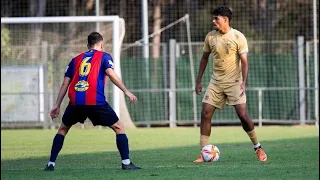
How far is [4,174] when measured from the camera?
1197cm

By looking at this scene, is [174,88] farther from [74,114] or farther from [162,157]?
[74,114]

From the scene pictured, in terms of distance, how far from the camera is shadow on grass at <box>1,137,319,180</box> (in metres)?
11.4

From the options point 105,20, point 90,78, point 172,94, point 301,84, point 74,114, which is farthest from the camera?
point 172,94

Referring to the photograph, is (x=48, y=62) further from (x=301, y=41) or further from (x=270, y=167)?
(x=270, y=167)

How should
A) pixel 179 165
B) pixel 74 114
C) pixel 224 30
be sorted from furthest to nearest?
pixel 224 30 → pixel 179 165 → pixel 74 114

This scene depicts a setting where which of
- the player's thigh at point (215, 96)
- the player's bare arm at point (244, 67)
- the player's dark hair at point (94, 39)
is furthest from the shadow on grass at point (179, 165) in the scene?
the player's dark hair at point (94, 39)

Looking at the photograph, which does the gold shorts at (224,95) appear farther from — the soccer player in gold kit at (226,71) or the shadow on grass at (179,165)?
the shadow on grass at (179,165)

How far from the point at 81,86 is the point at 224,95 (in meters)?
2.65

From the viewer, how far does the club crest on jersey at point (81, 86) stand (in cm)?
1227

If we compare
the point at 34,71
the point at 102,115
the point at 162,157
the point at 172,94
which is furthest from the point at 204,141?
the point at 34,71

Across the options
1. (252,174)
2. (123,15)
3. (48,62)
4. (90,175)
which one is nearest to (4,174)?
(90,175)

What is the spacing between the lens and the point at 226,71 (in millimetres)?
13992

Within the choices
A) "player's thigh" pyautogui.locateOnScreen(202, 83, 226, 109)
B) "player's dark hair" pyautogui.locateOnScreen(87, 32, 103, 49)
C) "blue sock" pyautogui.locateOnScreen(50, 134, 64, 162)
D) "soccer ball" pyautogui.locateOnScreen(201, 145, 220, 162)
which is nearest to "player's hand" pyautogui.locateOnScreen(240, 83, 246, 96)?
"player's thigh" pyautogui.locateOnScreen(202, 83, 226, 109)

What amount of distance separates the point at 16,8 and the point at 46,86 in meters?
7.78
